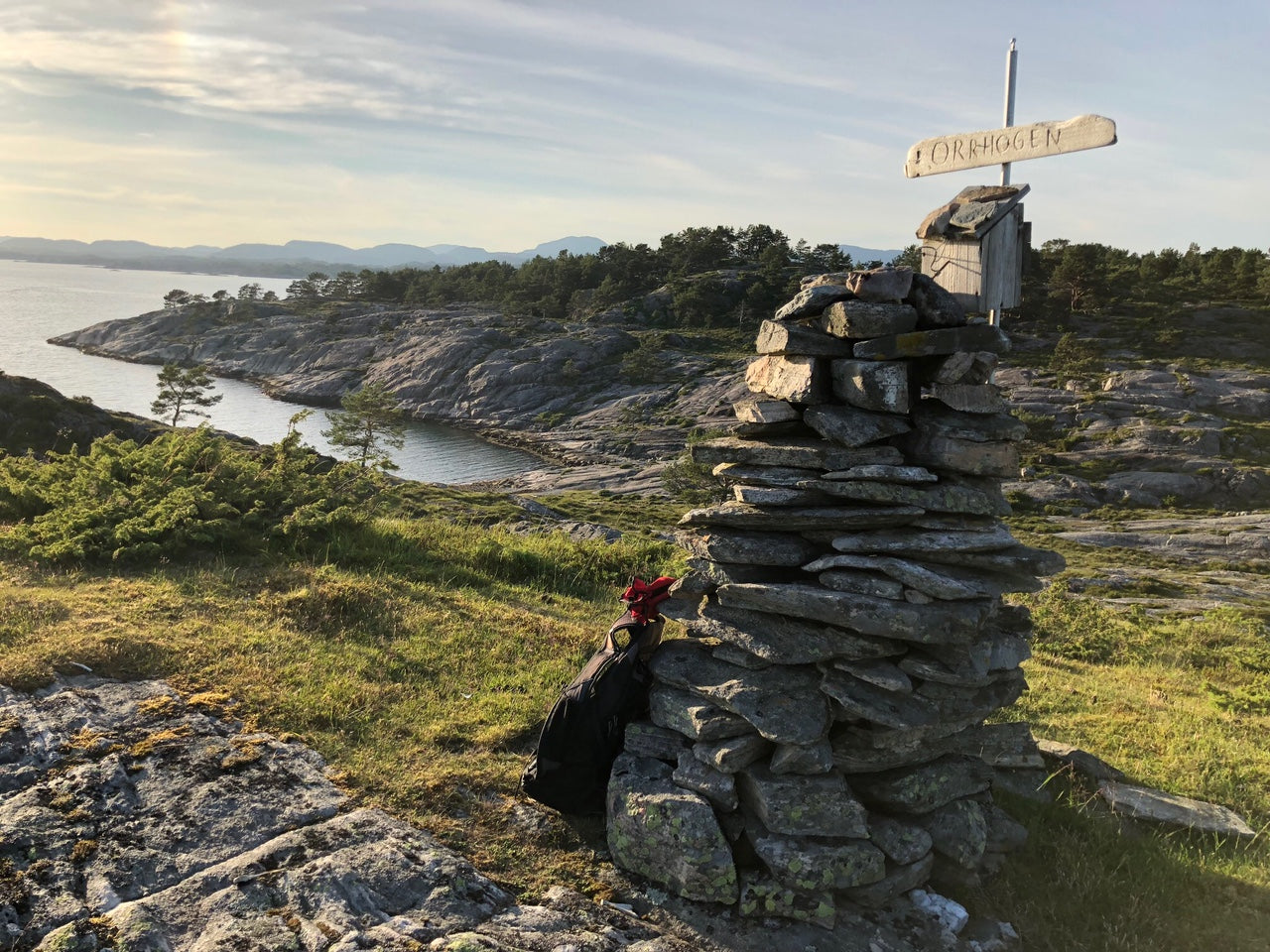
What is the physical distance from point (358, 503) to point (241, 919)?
10.8m

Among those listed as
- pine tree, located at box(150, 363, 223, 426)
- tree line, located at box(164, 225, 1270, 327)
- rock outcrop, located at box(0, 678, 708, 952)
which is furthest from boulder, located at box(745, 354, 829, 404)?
tree line, located at box(164, 225, 1270, 327)

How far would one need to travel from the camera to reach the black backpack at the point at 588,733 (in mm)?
6461

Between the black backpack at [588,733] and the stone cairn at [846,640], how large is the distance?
0.21m

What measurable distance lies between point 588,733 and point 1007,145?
19.9 ft

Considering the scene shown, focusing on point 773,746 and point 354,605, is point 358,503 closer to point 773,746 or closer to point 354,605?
point 354,605

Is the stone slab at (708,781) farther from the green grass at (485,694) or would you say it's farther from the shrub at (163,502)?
the shrub at (163,502)

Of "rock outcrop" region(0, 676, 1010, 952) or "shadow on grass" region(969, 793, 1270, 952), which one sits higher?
"rock outcrop" region(0, 676, 1010, 952)

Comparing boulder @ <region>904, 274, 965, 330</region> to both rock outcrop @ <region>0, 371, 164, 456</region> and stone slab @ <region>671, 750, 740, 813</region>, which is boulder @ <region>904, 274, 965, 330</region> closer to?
stone slab @ <region>671, 750, 740, 813</region>

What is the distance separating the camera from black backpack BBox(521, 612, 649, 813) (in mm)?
6461

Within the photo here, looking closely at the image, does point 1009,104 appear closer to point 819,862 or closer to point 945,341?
point 945,341

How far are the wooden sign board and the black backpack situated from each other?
5016 millimetres

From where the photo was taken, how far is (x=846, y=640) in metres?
6.32

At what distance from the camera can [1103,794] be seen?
7.69 meters

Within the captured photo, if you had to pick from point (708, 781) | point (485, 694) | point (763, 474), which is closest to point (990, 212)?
point (763, 474)
